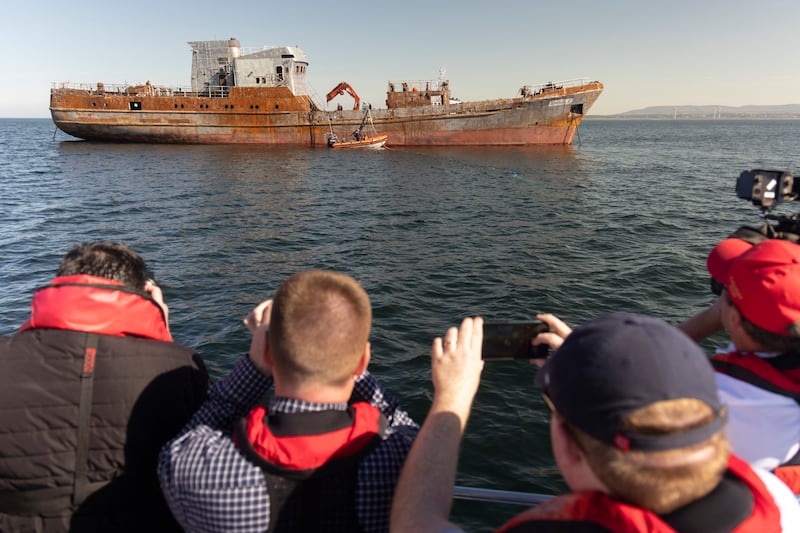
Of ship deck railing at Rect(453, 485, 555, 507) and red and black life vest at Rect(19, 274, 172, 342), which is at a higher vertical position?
red and black life vest at Rect(19, 274, 172, 342)

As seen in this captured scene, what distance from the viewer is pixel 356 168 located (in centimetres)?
3256

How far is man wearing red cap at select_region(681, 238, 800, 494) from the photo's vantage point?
6.36ft

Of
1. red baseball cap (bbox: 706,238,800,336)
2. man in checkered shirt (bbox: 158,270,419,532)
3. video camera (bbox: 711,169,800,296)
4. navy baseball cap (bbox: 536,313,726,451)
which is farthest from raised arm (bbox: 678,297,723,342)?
man in checkered shirt (bbox: 158,270,419,532)

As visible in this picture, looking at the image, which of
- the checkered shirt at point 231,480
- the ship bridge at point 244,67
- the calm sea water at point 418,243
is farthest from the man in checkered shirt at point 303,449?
the ship bridge at point 244,67

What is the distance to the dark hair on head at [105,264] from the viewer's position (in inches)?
86.3

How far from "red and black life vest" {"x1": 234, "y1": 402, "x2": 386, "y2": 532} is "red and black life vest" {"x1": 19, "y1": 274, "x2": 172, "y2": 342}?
2.54 feet

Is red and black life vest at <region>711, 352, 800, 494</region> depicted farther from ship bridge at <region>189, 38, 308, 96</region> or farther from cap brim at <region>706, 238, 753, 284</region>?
ship bridge at <region>189, 38, 308, 96</region>

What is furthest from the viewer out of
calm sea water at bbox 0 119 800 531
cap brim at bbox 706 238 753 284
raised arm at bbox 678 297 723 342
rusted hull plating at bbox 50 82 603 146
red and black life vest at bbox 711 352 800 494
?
rusted hull plating at bbox 50 82 603 146

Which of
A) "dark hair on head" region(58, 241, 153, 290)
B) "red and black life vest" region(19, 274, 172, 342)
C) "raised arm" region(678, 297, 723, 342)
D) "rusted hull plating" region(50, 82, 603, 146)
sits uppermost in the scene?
"rusted hull plating" region(50, 82, 603, 146)

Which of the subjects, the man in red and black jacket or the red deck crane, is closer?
the man in red and black jacket

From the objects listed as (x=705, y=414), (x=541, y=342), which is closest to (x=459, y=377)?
(x=541, y=342)

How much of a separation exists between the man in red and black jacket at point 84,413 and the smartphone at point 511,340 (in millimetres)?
1407

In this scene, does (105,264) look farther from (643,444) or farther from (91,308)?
(643,444)

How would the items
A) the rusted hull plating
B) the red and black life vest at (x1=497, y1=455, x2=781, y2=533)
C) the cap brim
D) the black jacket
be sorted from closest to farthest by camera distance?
the red and black life vest at (x1=497, y1=455, x2=781, y2=533) → the black jacket → the cap brim → the rusted hull plating
